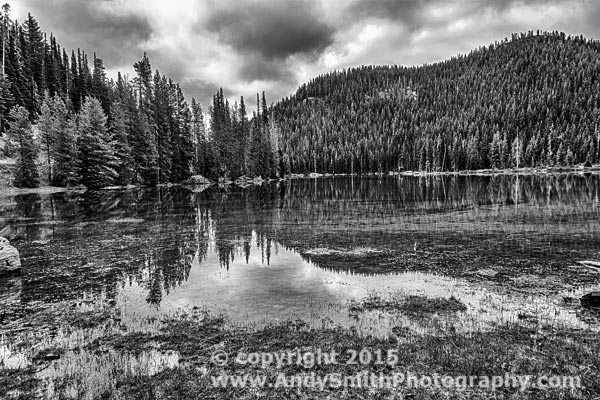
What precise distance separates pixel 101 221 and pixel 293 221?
16.3 m

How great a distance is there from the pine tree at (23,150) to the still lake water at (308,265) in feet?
106

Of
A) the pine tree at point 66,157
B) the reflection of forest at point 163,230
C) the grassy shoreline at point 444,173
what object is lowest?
the reflection of forest at point 163,230

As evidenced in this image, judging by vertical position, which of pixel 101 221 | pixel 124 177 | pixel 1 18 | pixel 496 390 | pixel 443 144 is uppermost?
pixel 1 18

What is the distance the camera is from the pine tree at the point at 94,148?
58.8 meters

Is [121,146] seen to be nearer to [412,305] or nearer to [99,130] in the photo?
[99,130]

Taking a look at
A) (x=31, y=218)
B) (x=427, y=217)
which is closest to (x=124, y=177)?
(x=31, y=218)

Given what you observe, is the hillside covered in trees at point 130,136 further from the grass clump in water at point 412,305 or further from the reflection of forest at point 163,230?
the grass clump in water at point 412,305

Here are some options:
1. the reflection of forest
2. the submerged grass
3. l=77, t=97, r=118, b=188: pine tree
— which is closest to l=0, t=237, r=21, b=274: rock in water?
the reflection of forest

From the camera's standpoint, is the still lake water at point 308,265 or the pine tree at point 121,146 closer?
the still lake water at point 308,265

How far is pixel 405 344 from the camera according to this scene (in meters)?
8.12

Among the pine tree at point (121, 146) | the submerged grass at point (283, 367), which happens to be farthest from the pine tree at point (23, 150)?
the submerged grass at point (283, 367)

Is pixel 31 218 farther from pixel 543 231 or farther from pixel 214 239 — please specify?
pixel 543 231

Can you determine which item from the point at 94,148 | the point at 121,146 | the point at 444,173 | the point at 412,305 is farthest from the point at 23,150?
the point at 444,173

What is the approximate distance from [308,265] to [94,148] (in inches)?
2280
